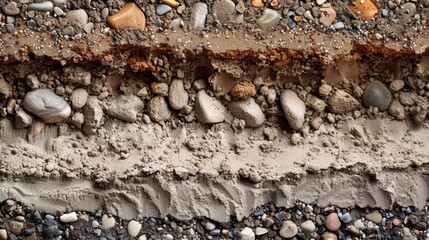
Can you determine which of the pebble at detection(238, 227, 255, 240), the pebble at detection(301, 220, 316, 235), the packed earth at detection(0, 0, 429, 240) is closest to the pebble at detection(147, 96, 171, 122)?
the packed earth at detection(0, 0, 429, 240)

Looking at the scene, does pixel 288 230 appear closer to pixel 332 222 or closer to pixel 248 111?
pixel 332 222

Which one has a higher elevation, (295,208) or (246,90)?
(246,90)

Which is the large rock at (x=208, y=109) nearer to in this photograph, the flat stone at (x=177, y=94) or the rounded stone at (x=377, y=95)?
the flat stone at (x=177, y=94)

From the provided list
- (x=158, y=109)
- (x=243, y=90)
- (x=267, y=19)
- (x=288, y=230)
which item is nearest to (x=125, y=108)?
(x=158, y=109)

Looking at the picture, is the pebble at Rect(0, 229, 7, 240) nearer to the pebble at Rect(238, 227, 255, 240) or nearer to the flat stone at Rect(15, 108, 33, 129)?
the flat stone at Rect(15, 108, 33, 129)

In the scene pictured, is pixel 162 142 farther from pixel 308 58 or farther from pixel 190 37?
pixel 308 58

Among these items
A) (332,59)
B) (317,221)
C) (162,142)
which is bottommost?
(317,221)

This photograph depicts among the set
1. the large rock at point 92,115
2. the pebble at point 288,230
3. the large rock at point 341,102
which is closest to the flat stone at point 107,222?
the large rock at point 92,115

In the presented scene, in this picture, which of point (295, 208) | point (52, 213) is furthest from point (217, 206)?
point (52, 213)
